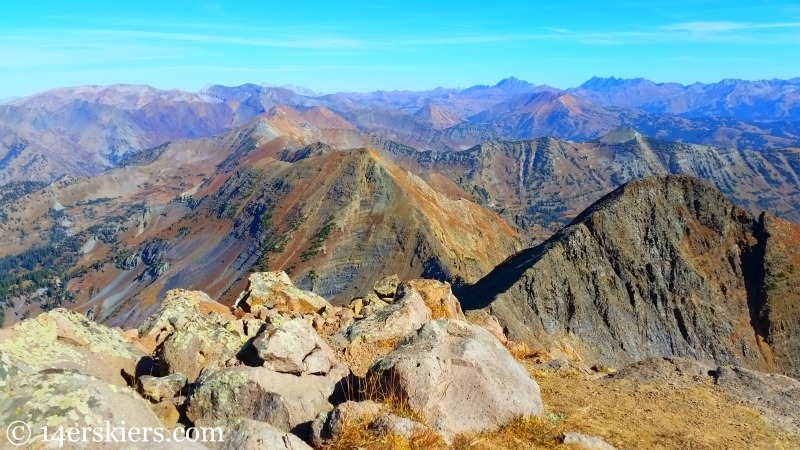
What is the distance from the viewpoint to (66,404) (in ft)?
31.5

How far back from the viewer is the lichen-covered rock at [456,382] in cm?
1340

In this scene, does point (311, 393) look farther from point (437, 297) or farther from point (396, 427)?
point (437, 297)

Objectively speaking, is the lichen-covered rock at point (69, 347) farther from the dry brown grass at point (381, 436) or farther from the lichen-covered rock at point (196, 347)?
the dry brown grass at point (381, 436)

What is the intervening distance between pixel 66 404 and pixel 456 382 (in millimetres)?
8765

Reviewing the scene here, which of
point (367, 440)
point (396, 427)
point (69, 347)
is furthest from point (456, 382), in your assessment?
point (69, 347)

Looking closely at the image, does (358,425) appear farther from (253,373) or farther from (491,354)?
(491,354)

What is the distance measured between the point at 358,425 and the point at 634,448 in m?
7.81

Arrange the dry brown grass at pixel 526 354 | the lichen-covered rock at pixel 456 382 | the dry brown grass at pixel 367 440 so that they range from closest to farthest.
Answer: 1. the dry brown grass at pixel 367 440
2. the lichen-covered rock at pixel 456 382
3. the dry brown grass at pixel 526 354

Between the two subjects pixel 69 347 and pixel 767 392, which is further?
pixel 767 392

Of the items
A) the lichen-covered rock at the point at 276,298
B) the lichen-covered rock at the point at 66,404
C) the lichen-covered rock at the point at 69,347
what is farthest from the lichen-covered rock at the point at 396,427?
the lichen-covered rock at the point at 276,298

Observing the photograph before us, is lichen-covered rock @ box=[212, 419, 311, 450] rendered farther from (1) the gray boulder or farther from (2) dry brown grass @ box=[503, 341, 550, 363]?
(1) the gray boulder

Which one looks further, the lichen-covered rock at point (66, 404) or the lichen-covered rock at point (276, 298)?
the lichen-covered rock at point (276, 298)

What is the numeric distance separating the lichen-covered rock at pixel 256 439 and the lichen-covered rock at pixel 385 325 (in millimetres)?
8068

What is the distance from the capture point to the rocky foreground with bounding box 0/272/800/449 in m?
10.4
